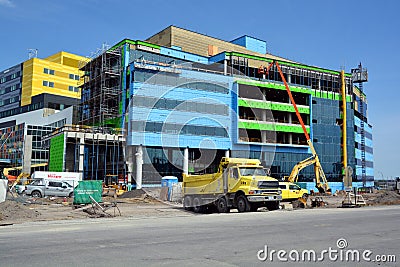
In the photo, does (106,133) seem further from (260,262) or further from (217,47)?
(260,262)

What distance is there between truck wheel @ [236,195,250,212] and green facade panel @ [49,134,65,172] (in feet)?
97.2

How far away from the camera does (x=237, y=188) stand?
79.8 ft

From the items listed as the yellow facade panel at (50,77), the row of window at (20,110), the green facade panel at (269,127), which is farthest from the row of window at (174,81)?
the yellow facade panel at (50,77)

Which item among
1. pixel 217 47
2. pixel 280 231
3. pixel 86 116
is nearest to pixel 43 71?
pixel 86 116

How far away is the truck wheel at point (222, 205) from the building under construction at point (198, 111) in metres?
26.2

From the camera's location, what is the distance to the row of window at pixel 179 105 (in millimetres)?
51094

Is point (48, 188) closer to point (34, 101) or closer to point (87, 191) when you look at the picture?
point (87, 191)

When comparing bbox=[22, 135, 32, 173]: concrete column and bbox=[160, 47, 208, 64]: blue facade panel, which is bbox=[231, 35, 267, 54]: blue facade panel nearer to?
bbox=[160, 47, 208, 64]: blue facade panel

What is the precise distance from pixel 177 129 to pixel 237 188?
1194 inches

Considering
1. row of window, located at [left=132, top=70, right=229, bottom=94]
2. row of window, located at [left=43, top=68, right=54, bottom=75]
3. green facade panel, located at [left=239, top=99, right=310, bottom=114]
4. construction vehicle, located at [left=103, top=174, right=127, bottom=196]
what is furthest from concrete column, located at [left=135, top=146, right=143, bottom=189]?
row of window, located at [left=43, top=68, right=54, bottom=75]

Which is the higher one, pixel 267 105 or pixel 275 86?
pixel 275 86

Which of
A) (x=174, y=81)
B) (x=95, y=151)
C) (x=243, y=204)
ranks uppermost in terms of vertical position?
(x=174, y=81)

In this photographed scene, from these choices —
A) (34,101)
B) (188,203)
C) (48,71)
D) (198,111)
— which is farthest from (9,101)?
(188,203)

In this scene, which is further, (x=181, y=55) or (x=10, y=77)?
(x=10, y=77)
